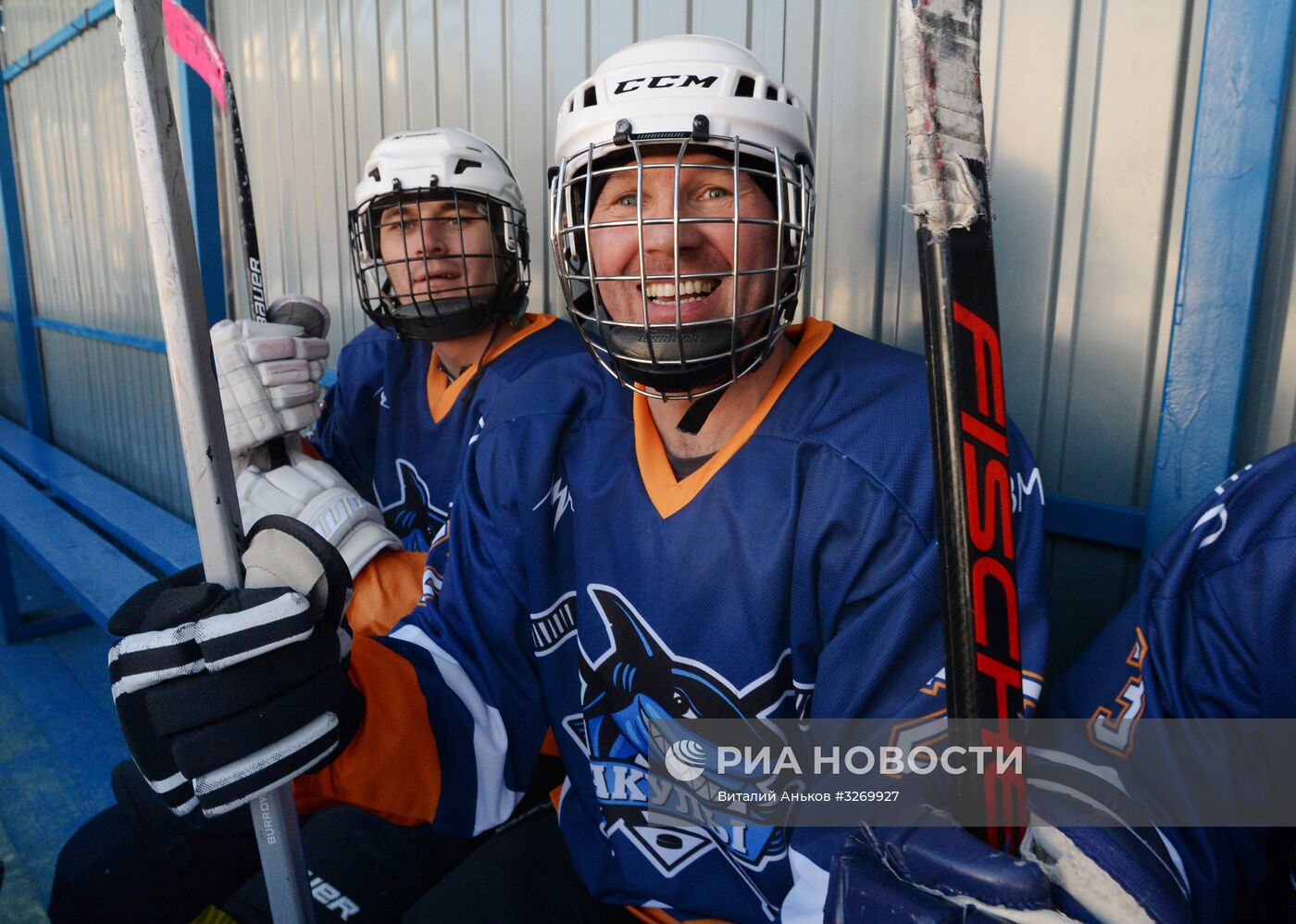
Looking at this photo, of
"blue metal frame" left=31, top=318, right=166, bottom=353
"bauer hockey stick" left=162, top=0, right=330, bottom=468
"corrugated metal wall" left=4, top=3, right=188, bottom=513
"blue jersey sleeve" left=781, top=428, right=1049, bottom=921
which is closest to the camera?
"blue jersey sleeve" left=781, top=428, right=1049, bottom=921

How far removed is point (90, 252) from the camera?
5184 mm

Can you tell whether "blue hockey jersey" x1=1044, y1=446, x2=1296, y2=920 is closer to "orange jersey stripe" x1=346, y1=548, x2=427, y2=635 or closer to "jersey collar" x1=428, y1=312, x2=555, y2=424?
"orange jersey stripe" x1=346, y1=548, x2=427, y2=635

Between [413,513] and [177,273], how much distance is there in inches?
52.8

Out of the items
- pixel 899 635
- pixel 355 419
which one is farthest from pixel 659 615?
pixel 355 419

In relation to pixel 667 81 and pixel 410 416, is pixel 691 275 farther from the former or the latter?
pixel 410 416

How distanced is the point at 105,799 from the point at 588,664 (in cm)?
229

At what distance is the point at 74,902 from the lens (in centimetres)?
140

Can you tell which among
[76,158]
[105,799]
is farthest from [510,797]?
[76,158]

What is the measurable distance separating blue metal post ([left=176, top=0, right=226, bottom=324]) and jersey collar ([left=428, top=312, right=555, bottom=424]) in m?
1.81

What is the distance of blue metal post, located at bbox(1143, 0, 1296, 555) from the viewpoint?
1047mm

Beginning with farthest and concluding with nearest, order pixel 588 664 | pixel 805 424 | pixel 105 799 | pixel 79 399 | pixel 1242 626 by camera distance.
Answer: pixel 79 399, pixel 105 799, pixel 588 664, pixel 805 424, pixel 1242 626

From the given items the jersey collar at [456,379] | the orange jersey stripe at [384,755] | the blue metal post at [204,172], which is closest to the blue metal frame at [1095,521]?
the orange jersey stripe at [384,755]

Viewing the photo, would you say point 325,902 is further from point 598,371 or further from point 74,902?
point 598,371

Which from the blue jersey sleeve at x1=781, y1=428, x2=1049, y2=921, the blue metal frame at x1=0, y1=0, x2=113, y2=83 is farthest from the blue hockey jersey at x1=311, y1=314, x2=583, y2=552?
the blue metal frame at x1=0, y1=0, x2=113, y2=83
